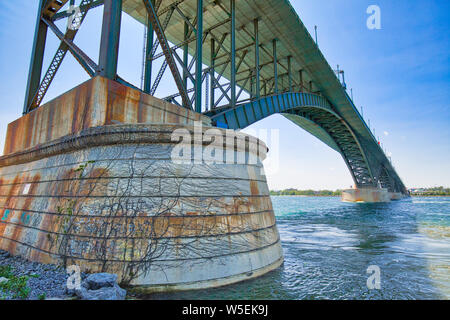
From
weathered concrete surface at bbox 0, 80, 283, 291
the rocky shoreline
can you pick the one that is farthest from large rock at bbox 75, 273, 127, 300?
weathered concrete surface at bbox 0, 80, 283, 291

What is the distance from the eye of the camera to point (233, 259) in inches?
188

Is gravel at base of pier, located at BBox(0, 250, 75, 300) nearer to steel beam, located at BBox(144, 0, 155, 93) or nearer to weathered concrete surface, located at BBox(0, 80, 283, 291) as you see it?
weathered concrete surface, located at BBox(0, 80, 283, 291)

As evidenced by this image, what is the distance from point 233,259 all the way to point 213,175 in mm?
1794

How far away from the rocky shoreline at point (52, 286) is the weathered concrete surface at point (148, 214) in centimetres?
32

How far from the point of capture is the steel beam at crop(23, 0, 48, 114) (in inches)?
391

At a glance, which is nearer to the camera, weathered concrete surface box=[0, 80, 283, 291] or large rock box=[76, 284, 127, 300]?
large rock box=[76, 284, 127, 300]

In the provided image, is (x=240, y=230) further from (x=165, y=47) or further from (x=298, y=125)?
(x=298, y=125)

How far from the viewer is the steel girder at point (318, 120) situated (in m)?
14.6

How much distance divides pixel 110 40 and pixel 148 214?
4.92 meters

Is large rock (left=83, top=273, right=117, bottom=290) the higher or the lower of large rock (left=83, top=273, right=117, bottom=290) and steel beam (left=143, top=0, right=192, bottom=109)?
the lower

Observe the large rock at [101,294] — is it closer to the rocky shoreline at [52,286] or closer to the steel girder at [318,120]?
the rocky shoreline at [52,286]

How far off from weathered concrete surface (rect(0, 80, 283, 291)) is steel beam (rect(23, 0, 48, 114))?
5.91 metres

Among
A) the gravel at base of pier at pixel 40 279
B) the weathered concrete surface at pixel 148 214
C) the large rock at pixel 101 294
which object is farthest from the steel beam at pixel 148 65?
the large rock at pixel 101 294
